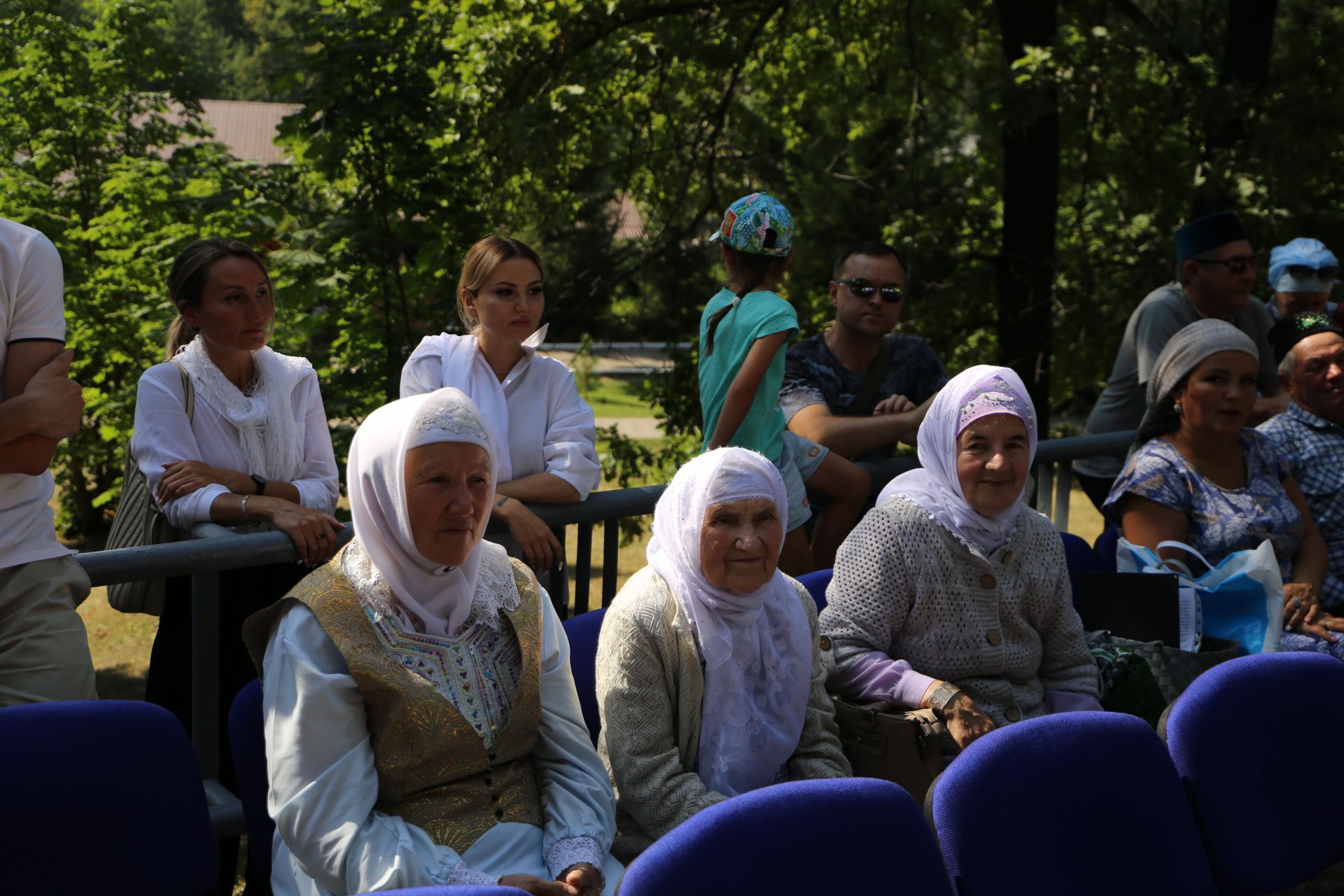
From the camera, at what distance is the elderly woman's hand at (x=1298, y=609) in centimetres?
392

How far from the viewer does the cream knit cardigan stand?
8.57ft

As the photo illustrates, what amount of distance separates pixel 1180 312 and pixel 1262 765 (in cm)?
294

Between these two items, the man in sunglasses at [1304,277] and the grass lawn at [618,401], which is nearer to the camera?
the man in sunglasses at [1304,277]

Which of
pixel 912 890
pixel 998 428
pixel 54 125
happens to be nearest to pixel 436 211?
pixel 54 125

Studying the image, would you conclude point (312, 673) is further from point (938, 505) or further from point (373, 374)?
point (373, 374)

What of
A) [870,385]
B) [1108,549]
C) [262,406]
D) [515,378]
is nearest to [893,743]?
[515,378]

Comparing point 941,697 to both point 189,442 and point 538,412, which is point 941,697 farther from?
point 189,442

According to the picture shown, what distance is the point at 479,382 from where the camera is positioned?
11.8 ft

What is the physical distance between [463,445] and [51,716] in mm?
887

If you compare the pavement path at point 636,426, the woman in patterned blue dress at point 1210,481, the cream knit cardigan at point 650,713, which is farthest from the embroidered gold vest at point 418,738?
the pavement path at point 636,426

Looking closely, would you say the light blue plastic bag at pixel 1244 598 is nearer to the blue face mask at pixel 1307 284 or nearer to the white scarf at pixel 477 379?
the white scarf at pixel 477 379

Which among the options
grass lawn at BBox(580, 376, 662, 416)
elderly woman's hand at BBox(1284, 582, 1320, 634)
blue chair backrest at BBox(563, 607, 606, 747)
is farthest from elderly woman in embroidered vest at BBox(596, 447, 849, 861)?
grass lawn at BBox(580, 376, 662, 416)

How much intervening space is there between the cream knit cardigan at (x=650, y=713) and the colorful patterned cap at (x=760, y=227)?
5.28 feet

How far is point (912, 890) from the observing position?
197 centimetres
